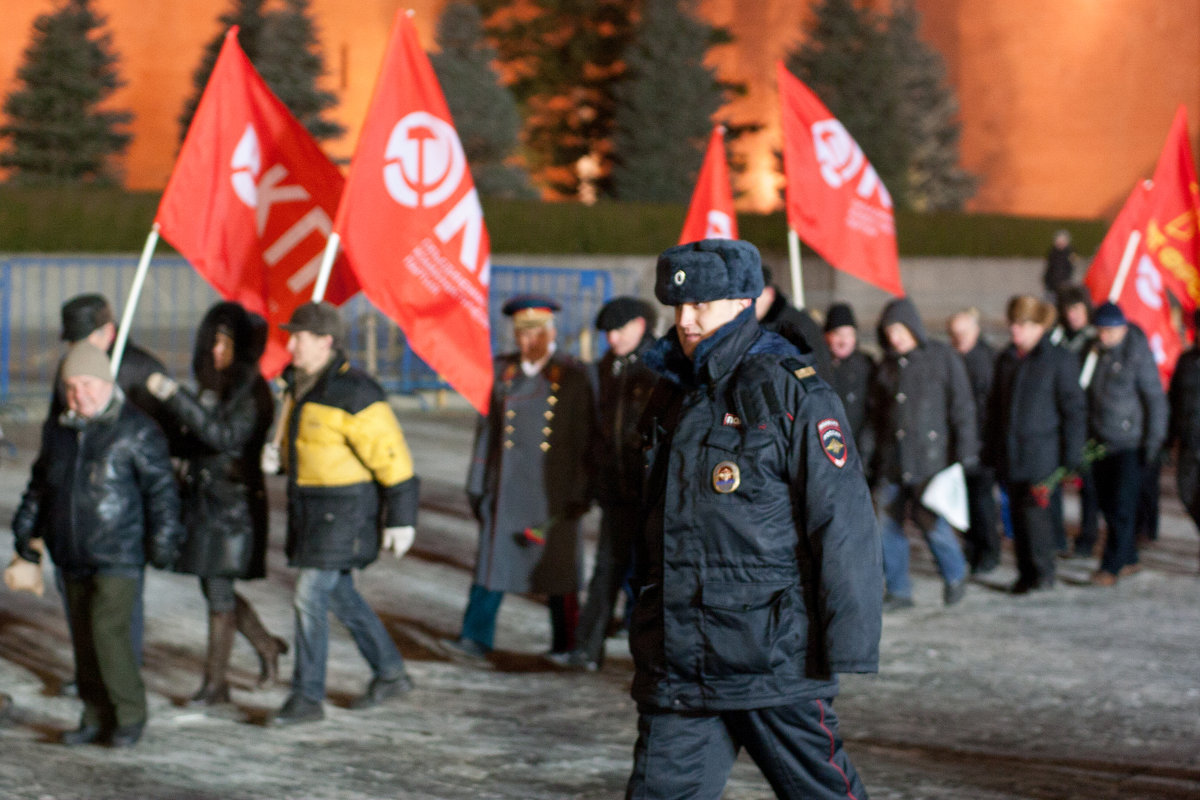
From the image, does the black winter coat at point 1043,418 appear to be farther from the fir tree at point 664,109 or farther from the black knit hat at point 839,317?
the fir tree at point 664,109

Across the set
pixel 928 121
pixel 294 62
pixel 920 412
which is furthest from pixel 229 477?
pixel 928 121

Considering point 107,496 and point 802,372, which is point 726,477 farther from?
point 107,496

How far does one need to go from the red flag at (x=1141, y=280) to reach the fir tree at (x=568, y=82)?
95.1ft

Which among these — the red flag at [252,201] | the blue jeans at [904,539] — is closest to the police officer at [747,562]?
the red flag at [252,201]

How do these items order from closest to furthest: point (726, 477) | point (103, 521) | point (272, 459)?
point (726, 477) < point (103, 521) < point (272, 459)

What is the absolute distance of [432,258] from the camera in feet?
22.9

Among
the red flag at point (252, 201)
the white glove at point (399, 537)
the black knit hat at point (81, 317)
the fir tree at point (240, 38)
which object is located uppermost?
the fir tree at point (240, 38)

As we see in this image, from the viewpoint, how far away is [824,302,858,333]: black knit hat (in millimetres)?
8867

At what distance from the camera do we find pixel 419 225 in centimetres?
698

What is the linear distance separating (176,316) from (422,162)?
12294mm

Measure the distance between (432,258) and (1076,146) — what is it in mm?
40882

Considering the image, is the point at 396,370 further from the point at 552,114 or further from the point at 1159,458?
the point at 552,114

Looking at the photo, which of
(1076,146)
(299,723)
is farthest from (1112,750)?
(1076,146)

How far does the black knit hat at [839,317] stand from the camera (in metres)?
8.87
